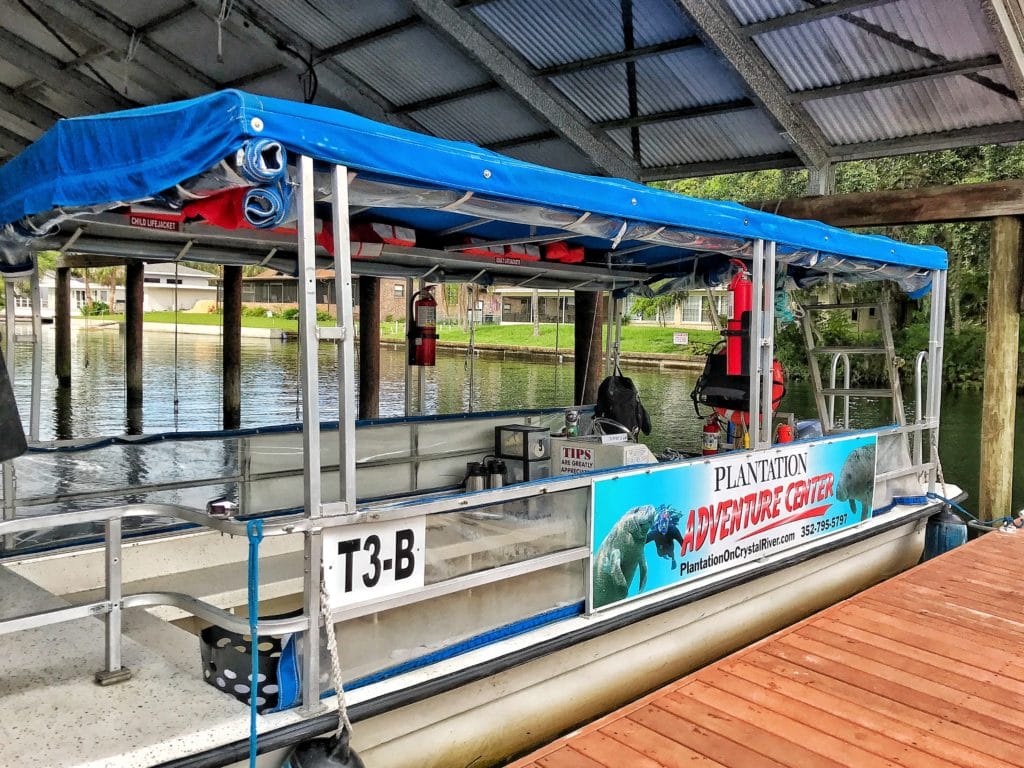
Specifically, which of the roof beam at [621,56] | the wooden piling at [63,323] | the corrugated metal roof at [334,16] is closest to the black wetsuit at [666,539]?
the roof beam at [621,56]

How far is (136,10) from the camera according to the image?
8.83 meters

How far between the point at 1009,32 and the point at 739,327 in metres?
3.64

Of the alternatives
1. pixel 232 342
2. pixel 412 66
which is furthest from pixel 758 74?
pixel 232 342

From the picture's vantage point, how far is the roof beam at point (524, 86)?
8297 millimetres

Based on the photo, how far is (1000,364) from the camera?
8172mm

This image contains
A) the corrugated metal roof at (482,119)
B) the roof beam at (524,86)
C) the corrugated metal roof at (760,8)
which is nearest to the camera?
the corrugated metal roof at (760,8)

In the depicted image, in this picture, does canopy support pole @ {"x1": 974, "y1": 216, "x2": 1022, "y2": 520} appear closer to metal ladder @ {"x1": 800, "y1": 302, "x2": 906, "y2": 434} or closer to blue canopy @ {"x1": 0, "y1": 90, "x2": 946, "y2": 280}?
metal ladder @ {"x1": 800, "y1": 302, "x2": 906, "y2": 434}

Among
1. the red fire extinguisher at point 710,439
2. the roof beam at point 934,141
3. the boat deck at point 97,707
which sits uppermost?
the roof beam at point 934,141

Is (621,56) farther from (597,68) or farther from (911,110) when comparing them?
(911,110)

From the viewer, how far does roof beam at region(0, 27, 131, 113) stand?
933cm

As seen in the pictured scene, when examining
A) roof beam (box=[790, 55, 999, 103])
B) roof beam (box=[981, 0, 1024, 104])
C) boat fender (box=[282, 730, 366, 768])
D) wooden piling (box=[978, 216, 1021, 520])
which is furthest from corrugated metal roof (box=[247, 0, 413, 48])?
boat fender (box=[282, 730, 366, 768])

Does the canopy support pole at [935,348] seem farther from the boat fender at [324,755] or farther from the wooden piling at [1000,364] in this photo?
the boat fender at [324,755]

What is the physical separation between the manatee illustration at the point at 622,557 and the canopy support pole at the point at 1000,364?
526 centimetres

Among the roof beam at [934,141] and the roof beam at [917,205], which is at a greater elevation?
the roof beam at [934,141]
